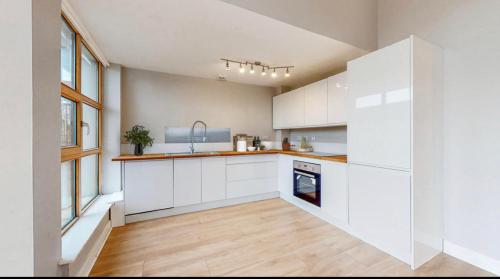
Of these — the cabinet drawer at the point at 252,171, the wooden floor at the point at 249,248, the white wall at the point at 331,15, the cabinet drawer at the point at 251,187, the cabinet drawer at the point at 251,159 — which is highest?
the white wall at the point at 331,15

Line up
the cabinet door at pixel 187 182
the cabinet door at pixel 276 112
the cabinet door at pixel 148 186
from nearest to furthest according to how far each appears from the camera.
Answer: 1. the cabinet door at pixel 148 186
2. the cabinet door at pixel 187 182
3. the cabinet door at pixel 276 112

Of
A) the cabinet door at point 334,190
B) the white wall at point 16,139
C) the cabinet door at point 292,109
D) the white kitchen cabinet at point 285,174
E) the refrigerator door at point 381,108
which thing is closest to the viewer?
the white wall at point 16,139

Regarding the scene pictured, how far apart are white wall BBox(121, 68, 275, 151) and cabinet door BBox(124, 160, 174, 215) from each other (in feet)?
2.31

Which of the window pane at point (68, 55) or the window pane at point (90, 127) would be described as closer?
the window pane at point (68, 55)

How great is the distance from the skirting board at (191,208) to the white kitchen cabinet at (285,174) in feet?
0.68

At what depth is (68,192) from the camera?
172 cm

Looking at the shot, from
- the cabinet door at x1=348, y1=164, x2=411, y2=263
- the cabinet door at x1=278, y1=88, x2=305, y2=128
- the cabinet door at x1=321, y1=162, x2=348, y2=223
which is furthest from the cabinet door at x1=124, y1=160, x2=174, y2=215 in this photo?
the cabinet door at x1=348, y1=164, x2=411, y2=263

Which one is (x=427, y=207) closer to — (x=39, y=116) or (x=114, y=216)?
(x=39, y=116)

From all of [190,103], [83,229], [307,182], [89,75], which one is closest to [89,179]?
[83,229]

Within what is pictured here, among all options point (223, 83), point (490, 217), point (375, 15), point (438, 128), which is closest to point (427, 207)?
point (490, 217)

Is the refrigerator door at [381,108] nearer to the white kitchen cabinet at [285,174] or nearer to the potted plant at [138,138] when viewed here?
the white kitchen cabinet at [285,174]

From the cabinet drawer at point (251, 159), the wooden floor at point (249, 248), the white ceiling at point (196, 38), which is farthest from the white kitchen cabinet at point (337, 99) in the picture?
the wooden floor at point (249, 248)

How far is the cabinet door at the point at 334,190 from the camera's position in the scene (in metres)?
2.19

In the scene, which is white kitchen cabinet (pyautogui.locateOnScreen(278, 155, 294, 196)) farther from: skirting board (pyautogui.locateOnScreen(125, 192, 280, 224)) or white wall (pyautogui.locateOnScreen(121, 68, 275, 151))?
white wall (pyautogui.locateOnScreen(121, 68, 275, 151))
